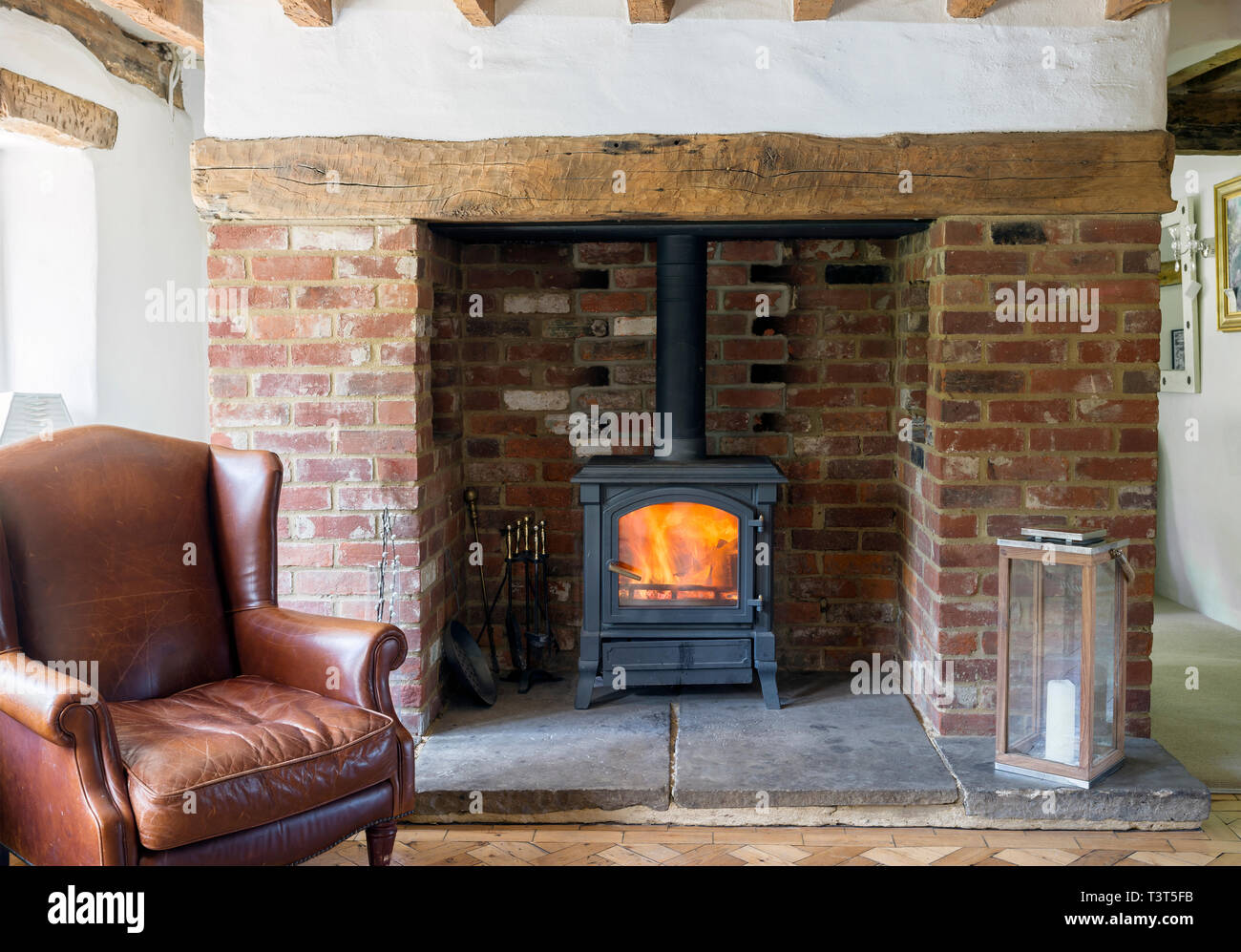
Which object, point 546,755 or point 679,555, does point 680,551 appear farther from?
point 546,755

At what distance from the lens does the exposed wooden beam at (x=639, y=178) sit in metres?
3.05

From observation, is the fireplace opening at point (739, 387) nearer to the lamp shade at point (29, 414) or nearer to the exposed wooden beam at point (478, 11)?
the exposed wooden beam at point (478, 11)

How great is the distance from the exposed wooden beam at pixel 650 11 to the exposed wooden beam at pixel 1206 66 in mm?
1858

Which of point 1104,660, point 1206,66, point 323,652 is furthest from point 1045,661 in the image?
point 1206,66

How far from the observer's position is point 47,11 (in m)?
3.77

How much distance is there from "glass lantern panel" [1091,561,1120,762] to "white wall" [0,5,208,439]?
367cm

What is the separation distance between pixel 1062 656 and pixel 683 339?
4.67 ft

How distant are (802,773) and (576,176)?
175 cm

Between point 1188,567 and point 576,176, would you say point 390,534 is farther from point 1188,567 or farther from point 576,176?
point 1188,567

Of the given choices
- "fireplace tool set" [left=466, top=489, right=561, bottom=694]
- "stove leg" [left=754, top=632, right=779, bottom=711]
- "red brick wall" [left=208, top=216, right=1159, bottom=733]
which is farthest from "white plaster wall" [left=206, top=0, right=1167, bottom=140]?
"stove leg" [left=754, top=632, right=779, bottom=711]

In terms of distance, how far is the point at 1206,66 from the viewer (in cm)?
388

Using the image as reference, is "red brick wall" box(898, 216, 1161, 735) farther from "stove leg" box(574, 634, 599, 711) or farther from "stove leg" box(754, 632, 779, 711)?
"stove leg" box(574, 634, 599, 711)
